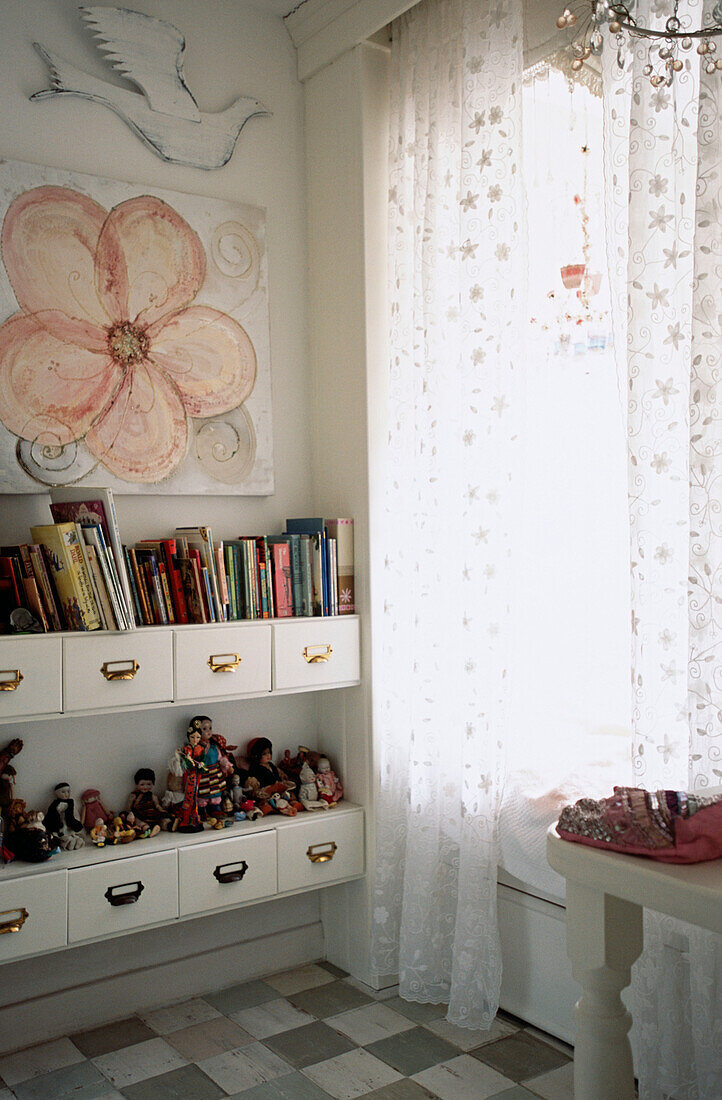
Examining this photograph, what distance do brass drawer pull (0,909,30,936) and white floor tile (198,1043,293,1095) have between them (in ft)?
1.83

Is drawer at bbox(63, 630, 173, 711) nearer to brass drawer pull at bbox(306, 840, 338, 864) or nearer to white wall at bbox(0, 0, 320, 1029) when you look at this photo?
white wall at bbox(0, 0, 320, 1029)

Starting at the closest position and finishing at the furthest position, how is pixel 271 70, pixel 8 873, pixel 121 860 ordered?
pixel 8 873
pixel 121 860
pixel 271 70

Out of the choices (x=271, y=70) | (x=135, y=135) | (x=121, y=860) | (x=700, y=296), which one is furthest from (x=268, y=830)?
(x=271, y=70)

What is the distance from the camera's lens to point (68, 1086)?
216cm

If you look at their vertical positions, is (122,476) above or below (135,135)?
below

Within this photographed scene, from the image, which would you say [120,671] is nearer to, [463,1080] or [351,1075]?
[351,1075]

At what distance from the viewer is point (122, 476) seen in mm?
2512

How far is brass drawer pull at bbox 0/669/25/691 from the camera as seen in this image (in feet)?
6.86

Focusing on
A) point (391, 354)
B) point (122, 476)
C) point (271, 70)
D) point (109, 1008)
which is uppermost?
point (271, 70)

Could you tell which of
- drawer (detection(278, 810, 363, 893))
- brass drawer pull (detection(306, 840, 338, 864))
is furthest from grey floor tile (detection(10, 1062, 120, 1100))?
brass drawer pull (detection(306, 840, 338, 864))

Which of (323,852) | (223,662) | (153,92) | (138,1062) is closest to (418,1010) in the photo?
(323,852)

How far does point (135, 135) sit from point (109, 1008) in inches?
91.5

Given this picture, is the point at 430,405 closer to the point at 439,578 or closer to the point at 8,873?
the point at 439,578

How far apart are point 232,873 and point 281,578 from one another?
2.55ft
